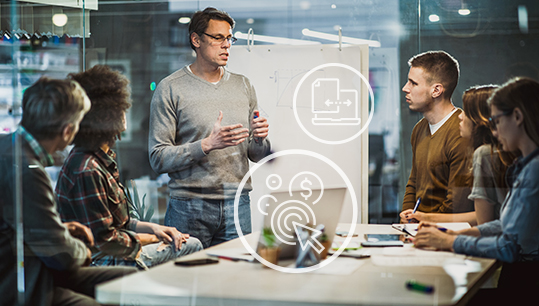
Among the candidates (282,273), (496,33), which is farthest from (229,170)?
(496,33)

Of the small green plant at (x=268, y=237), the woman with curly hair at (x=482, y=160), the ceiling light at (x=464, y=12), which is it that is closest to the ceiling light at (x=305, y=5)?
the ceiling light at (x=464, y=12)

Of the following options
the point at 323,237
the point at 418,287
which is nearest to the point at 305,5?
the point at 323,237

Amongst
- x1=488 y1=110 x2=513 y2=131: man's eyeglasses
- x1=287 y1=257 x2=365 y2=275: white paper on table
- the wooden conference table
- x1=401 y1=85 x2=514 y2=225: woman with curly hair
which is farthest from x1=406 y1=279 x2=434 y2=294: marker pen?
x1=488 y1=110 x2=513 y2=131: man's eyeglasses

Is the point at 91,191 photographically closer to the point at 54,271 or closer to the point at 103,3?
the point at 54,271

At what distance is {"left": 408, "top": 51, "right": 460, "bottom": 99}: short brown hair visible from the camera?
209 centimetres

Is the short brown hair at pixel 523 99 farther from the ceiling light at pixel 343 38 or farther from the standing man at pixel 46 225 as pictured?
the standing man at pixel 46 225

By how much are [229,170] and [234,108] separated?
0.92 feet

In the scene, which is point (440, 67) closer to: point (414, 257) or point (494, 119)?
point (494, 119)

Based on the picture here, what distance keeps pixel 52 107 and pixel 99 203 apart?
455 mm

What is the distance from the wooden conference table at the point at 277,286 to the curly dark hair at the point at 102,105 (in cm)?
75

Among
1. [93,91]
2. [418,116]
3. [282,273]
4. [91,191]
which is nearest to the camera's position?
[282,273]

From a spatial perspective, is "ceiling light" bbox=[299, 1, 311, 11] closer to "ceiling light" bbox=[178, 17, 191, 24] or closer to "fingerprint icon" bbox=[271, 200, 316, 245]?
"ceiling light" bbox=[178, 17, 191, 24]

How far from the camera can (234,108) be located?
2148mm

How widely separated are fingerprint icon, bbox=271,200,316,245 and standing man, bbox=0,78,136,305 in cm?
66
